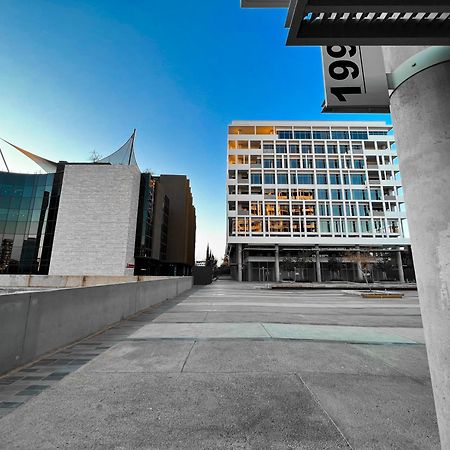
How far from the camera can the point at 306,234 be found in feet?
162

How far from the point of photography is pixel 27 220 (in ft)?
124

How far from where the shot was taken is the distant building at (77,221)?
36.3 m

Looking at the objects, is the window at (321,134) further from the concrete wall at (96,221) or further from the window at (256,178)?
the concrete wall at (96,221)

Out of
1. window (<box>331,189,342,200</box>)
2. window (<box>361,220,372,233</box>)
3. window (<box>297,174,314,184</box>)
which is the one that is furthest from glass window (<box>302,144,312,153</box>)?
window (<box>361,220,372,233</box>)

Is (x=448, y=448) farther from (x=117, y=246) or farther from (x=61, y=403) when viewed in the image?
(x=117, y=246)

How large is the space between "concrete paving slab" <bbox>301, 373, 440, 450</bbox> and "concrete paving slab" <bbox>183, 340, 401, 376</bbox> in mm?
384

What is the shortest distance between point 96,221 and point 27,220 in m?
11.0

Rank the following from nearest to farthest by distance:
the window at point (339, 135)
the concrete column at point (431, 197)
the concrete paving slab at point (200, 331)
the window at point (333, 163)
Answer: the concrete column at point (431, 197), the concrete paving slab at point (200, 331), the window at point (333, 163), the window at point (339, 135)

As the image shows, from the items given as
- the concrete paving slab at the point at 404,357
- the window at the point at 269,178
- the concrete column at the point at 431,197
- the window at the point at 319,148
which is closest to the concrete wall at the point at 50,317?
the concrete column at the point at 431,197

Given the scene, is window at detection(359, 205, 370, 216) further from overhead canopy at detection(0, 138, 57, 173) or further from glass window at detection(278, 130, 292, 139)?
overhead canopy at detection(0, 138, 57, 173)

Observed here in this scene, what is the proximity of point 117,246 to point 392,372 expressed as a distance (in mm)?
37994

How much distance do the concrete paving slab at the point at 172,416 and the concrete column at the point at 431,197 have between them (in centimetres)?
126

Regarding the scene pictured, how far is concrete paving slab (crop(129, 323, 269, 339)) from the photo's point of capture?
622cm

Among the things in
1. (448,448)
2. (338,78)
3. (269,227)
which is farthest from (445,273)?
(269,227)
